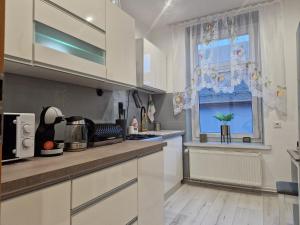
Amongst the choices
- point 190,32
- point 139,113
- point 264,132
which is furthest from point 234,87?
point 139,113

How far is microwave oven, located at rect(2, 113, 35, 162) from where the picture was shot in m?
0.98

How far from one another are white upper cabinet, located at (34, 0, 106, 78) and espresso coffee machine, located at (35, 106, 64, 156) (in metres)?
0.31

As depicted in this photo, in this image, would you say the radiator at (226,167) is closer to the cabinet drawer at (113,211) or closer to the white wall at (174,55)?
the white wall at (174,55)

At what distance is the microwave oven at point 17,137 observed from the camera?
984 millimetres

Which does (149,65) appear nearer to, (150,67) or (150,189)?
(150,67)

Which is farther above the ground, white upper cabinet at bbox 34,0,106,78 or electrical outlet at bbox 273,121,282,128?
white upper cabinet at bbox 34,0,106,78

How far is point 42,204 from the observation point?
0.79m

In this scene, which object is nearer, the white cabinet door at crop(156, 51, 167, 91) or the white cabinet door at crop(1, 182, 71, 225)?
the white cabinet door at crop(1, 182, 71, 225)

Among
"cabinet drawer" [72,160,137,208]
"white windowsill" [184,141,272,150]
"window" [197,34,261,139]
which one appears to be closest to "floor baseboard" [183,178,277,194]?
"white windowsill" [184,141,272,150]

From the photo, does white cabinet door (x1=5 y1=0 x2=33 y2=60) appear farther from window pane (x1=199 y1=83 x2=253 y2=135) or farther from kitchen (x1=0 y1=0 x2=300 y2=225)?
window pane (x1=199 y1=83 x2=253 y2=135)

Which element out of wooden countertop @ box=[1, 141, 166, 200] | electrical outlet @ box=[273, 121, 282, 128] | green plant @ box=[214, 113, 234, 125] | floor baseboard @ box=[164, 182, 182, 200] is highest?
green plant @ box=[214, 113, 234, 125]

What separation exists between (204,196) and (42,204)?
7.89 feet

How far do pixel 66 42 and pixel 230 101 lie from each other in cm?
255

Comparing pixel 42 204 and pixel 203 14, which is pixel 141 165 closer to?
pixel 42 204
